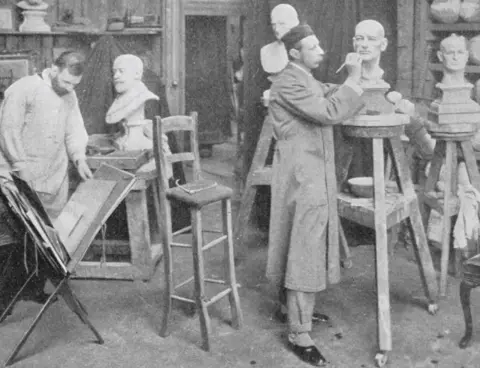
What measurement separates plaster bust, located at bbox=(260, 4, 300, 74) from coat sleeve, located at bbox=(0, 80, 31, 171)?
1.73 m

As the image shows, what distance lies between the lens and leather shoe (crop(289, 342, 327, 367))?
3.91 m

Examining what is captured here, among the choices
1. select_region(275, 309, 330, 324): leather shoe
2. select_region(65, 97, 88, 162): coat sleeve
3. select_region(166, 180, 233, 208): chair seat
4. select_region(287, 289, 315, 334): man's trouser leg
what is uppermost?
select_region(65, 97, 88, 162): coat sleeve

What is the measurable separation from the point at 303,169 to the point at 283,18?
1.80 metres

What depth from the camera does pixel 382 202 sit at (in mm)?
3928

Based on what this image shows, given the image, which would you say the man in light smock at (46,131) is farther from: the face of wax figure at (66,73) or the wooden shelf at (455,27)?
the wooden shelf at (455,27)

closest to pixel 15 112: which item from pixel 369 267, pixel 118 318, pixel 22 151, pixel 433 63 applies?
pixel 22 151

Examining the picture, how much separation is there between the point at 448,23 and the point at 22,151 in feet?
10.7

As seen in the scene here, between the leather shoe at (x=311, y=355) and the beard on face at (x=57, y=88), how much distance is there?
236cm

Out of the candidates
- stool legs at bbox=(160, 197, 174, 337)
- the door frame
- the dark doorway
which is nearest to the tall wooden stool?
stool legs at bbox=(160, 197, 174, 337)

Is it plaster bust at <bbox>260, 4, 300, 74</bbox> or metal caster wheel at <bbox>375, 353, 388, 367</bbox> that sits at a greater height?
plaster bust at <bbox>260, 4, 300, 74</bbox>

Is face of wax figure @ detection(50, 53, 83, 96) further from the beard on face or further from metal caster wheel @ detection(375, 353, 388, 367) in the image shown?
metal caster wheel @ detection(375, 353, 388, 367)

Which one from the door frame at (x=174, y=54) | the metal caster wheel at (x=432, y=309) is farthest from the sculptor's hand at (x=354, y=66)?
the door frame at (x=174, y=54)

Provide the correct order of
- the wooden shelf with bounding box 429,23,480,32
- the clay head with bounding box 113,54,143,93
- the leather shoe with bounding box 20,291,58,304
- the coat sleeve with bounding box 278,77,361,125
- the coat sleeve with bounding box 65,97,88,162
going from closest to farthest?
the coat sleeve with bounding box 278,77,361,125 → the leather shoe with bounding box 20,291,58,304 → the coat sleeve with bounding box 65,97,88,162 → the wooden shelf with bounding box 429,23,480,32 → the clay head with bounding box 113,54,143,93

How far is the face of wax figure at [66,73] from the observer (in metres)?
4.81
